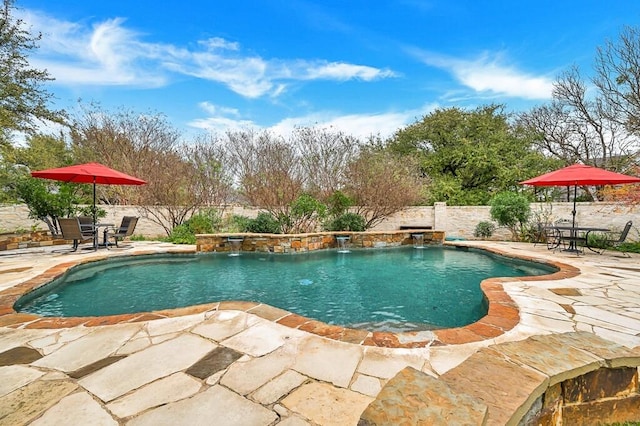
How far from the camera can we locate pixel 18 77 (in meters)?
10.4

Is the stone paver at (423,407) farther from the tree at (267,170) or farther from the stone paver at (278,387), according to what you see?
the tree at (267,170)

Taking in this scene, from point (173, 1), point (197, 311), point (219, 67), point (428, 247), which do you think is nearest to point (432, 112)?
point (428, 247)

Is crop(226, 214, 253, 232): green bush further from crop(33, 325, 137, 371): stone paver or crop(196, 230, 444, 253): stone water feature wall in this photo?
crop(33, 325, 137, 371): stone paver

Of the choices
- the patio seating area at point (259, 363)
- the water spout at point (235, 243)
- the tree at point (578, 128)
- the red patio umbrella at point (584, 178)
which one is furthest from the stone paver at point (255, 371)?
the tree at point (578, 128)

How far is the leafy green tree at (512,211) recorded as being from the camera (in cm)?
1025

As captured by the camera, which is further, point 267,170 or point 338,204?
point 267,170

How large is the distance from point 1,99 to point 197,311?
43.0ft

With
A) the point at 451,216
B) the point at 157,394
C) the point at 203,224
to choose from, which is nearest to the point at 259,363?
the point at 157,394

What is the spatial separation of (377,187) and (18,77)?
14103 millimetres

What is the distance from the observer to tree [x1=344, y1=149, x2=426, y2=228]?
1193 cm

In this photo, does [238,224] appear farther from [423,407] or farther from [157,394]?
[423,407]

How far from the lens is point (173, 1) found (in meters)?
7.74

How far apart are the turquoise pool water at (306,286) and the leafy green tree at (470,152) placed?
28.6 feet

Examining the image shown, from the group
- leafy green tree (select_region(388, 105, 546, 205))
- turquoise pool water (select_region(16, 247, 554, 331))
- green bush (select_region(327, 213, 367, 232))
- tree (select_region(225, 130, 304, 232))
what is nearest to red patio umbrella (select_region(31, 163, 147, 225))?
turquoise pool water (select_region(16, 247, 554, 331))
